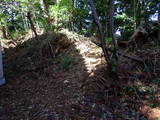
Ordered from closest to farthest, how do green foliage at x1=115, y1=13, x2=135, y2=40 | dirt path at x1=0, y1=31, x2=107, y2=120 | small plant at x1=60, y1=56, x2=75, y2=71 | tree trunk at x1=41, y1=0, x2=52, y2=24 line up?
dirt path at x1=0, y1=31, x2=107, y2=120, small plant at x1=60, y1=56, x2=75, y2=71, green foliage at x1=115, y1=13, x2=135, y2=40, tree trunk at x1=41, y1=0, x2=52, y2=24

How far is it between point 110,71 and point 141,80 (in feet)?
2.65

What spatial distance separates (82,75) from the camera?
13.9 feet

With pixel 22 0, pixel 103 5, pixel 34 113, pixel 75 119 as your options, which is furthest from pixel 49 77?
pixel 103 5

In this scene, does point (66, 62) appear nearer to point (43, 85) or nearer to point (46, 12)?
point (43, 85)

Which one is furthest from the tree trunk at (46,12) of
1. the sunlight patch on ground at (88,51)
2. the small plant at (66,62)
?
the small plant at (66,62)

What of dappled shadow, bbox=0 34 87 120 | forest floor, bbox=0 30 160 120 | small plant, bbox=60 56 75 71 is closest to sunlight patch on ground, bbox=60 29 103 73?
forest floor, bbox=0 30 160 120

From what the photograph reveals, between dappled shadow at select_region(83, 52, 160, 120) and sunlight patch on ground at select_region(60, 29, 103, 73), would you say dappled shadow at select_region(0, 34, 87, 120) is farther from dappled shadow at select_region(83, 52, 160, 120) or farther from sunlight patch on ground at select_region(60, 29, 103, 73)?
dappled shadow at select_region(83, 52, 160, 120)

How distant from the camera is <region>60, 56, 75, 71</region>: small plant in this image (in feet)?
15.8

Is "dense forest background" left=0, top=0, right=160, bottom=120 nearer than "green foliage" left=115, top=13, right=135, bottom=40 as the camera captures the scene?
Yes

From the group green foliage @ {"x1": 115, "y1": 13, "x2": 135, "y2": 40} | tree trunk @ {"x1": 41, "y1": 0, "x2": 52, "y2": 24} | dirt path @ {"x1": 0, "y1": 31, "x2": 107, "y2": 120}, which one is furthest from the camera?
tree trunk @ {"x1": 41, "y1": 0, "x2": 52, "y2": 24}

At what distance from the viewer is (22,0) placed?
6168 mm

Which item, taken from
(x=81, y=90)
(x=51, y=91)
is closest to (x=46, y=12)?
(x=51, y=91)

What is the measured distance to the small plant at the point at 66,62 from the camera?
483 cm

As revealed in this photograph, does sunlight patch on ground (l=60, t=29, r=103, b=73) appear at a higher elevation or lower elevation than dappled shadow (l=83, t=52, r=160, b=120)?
higher
